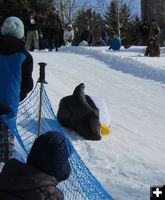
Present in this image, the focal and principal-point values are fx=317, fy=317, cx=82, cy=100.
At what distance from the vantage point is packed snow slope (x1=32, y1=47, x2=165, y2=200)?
132 inches

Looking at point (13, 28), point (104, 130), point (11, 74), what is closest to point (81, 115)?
point (104, 130)

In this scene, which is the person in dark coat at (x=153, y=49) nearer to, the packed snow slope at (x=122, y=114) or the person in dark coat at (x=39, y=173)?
the packed snow slope at (x=122, y=114)

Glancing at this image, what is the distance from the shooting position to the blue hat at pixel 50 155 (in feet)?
6.36

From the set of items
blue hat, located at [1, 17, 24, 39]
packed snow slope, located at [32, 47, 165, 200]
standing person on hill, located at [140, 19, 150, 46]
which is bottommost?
packed snow slope, located at [32, 47, 165, 200]

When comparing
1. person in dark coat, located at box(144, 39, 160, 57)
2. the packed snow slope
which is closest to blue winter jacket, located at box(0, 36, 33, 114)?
the packed snow slope

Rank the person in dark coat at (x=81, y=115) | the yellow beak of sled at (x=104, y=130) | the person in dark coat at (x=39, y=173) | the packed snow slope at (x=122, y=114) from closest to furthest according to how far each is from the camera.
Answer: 1. the person in dark coat at (x=39, y=173)
2. the packed snow slope at (x=122, y=114)
3. the person in dark coat at (x=81, y=115)
4. the yellow beak of sled at (x=104, y=130)

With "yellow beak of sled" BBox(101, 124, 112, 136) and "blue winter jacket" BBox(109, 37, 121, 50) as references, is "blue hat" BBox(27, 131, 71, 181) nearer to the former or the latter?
"yellow beak of sled" BBox(101, 124, 112, 136)

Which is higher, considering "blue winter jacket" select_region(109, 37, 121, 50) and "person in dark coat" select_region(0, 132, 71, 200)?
"blue winter jacket" select_region(109, 37, 121, 50)

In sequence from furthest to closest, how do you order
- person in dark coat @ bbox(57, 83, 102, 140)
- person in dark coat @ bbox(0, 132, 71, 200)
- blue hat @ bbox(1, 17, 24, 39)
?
person in dark coat @ bbox(57, 83, 102, 140) → blue hat @ bbox(1, 17, 24, 39) → person in dark coat @ bbox(0, 132, 71, 200)

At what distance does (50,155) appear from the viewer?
6.37 feet

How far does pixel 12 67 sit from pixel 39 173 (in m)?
1.35

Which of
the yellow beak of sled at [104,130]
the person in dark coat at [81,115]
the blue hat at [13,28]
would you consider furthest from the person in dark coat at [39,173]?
the yellow beak of sled at [104,130]

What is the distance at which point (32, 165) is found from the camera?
196cm

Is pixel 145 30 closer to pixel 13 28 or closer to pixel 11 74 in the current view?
pixel 13 28
